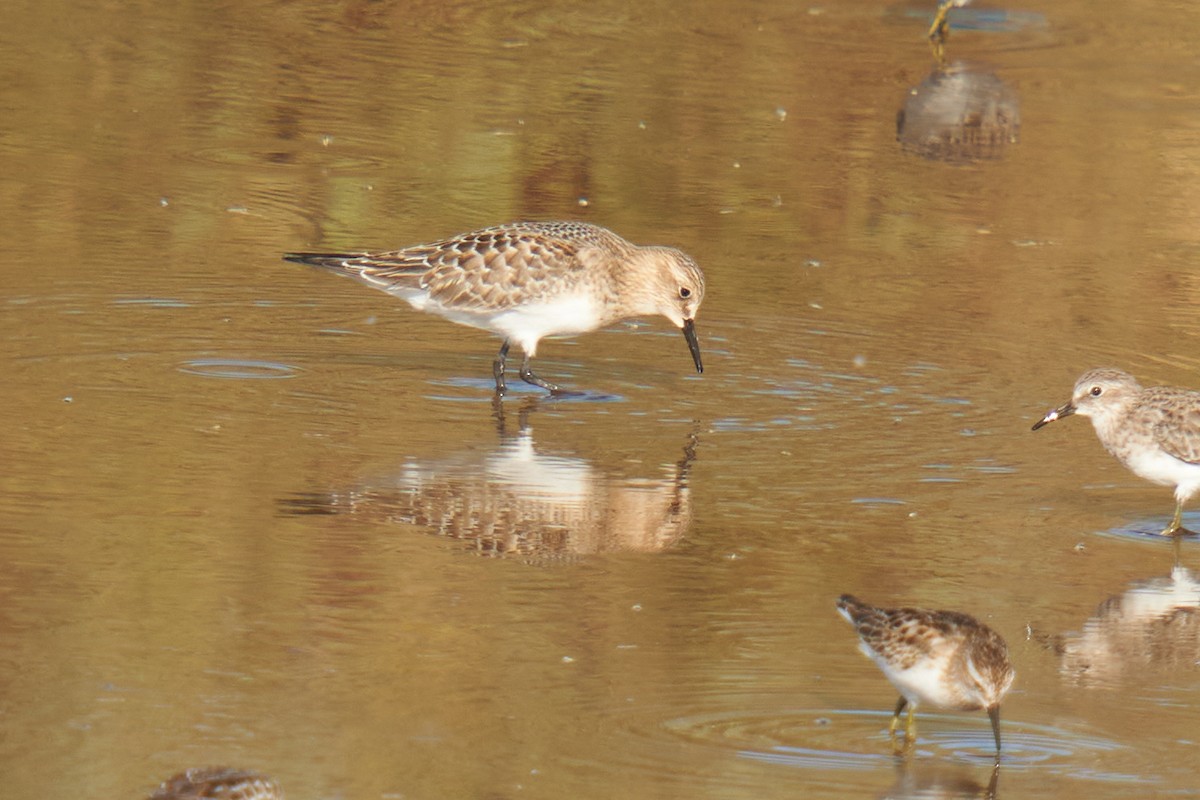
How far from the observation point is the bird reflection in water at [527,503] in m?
9.71

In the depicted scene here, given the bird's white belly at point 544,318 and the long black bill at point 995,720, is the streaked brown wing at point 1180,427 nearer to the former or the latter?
the long black bill at point 995,720

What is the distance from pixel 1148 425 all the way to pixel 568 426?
294 cm

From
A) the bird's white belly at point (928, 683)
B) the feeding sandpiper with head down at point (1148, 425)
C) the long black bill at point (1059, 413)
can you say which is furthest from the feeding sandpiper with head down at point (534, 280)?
the bird's white belly at point (928, 683)

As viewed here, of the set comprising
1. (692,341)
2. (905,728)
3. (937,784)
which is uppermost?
(692,341)

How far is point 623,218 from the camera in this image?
16.0 meters

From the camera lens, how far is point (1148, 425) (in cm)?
1033

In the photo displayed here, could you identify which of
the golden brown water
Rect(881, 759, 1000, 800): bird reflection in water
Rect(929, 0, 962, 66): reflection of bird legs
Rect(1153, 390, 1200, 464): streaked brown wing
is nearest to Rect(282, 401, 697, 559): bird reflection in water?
the golden brown water

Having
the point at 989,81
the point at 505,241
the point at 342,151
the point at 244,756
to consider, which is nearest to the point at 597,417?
the point at 505,241

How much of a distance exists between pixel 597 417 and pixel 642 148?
6.47 m

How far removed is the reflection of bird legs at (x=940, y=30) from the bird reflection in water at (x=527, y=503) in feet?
38.4

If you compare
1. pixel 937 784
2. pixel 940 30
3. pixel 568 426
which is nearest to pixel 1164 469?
pixel 568 426

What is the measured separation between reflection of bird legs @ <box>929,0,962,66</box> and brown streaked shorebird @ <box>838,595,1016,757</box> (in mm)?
14405

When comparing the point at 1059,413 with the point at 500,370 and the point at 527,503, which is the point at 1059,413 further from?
the point at 500,370

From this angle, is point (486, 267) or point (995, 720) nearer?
point (995, 720)
